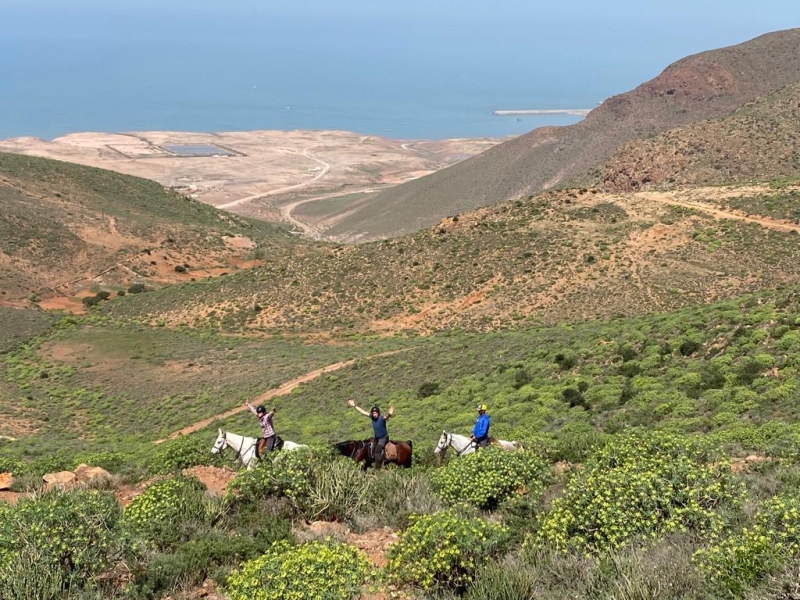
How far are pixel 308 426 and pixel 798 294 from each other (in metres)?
15.7

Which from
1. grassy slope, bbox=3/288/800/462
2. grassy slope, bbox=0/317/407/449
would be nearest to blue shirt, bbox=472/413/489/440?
grassy slope, bbox=3/288/800/462

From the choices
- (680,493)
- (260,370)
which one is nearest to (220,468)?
(680,493)

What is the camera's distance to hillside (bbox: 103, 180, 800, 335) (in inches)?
1261

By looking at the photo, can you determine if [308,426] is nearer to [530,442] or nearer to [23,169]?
[530,442]

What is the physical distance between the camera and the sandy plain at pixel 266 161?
10731 cm

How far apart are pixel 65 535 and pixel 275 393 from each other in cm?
1893

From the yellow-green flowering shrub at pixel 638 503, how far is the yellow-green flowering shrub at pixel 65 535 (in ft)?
16.2

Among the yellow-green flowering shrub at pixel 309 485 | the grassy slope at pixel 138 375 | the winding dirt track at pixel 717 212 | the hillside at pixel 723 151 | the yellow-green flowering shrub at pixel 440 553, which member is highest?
the hillside at pixel 723 151

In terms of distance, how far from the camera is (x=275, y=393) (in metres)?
25.9

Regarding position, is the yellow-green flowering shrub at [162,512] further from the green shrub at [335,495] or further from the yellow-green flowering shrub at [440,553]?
the yellow-green flowering shrub at [440,553]

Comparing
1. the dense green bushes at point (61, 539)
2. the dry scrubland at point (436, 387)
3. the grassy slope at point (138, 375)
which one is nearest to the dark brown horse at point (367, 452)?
the dry scrubland at point (436, 387)

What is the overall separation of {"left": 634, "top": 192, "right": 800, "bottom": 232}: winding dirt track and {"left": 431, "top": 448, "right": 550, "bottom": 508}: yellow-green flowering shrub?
31.8 m

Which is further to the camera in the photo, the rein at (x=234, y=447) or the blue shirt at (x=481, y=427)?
the rein at (x=234, y=447)

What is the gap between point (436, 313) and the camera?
35.6 metres
